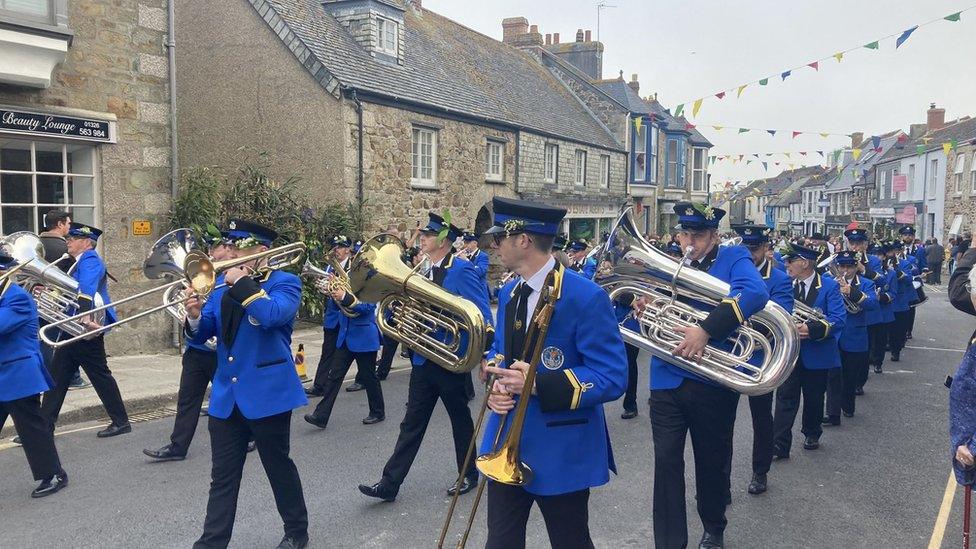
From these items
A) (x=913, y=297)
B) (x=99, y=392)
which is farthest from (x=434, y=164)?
(x=99, y=392)

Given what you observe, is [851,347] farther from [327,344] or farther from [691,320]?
[327,344]

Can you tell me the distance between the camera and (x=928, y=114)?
4500cm

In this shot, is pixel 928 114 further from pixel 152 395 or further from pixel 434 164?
pixel 152 395

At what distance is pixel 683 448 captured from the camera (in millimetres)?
4449

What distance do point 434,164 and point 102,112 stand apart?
28.2ft

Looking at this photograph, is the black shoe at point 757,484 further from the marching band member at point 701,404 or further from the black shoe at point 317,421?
the black shoe at point 317,421

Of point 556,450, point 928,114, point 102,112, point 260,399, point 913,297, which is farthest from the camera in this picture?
point 928,114

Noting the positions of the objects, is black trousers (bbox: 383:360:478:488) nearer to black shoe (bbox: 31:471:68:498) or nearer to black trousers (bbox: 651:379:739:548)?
black trousers (bbox: 651:379:739:548)

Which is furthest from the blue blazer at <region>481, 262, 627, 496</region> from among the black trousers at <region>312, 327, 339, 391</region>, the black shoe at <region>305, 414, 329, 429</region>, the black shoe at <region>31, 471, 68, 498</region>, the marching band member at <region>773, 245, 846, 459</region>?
the black trousers at <region>312, 327, 339, 391</region>

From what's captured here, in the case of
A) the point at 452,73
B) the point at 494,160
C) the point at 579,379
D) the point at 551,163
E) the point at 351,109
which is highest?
the point at 452,73

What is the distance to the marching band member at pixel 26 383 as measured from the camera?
5332 millimetres

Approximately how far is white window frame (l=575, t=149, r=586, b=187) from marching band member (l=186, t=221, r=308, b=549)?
23.6 metres

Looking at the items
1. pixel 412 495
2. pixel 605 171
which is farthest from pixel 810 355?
pixel 605 171

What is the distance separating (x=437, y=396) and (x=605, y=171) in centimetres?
2523
